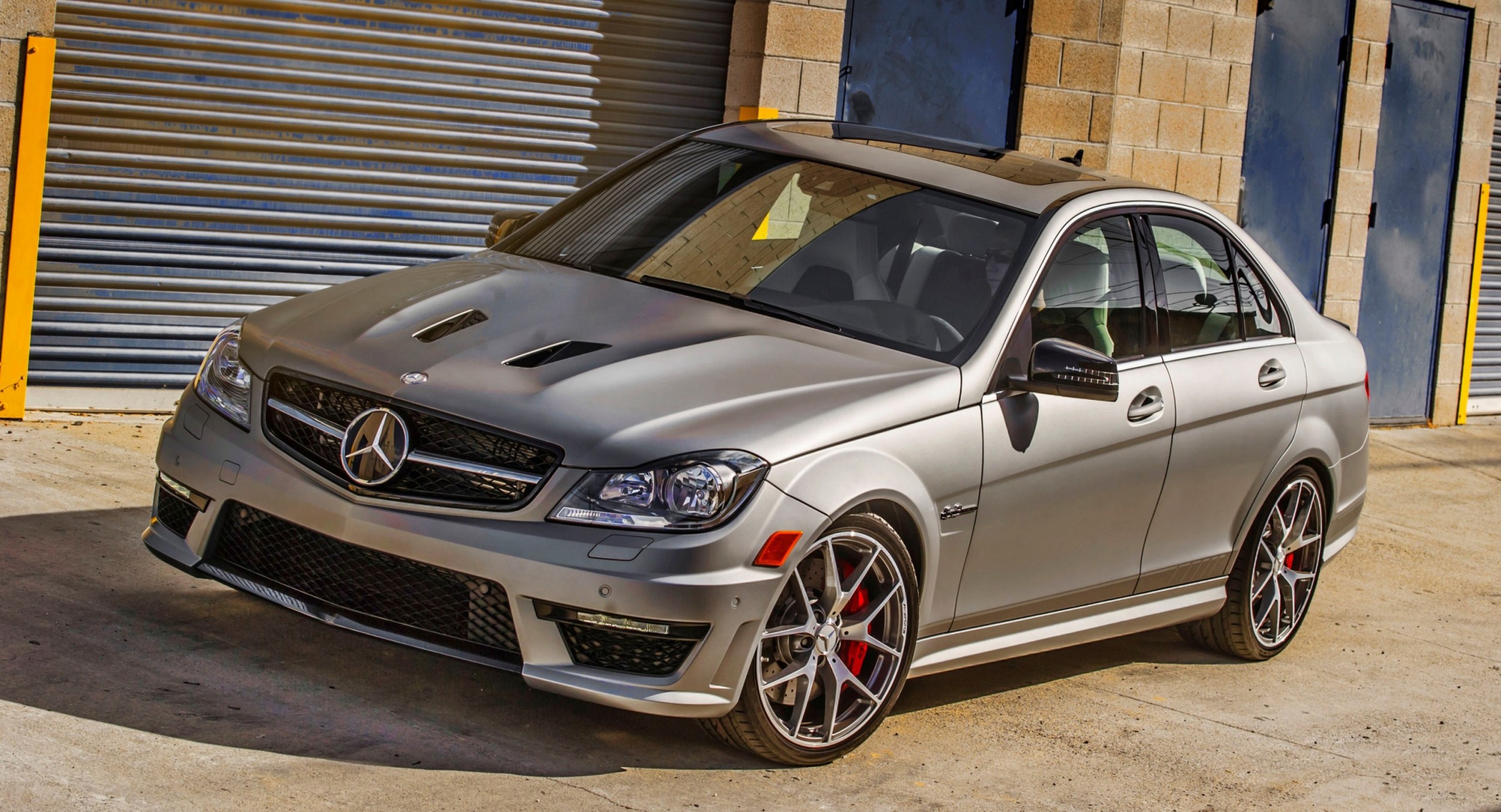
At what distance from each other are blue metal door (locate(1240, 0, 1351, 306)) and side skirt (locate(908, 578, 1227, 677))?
7056mm

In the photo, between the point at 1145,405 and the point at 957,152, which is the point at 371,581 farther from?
the point at 957,152

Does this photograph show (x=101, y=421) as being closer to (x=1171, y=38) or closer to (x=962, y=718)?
(x=962, y=718)

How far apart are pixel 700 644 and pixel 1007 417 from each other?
4.07 feet

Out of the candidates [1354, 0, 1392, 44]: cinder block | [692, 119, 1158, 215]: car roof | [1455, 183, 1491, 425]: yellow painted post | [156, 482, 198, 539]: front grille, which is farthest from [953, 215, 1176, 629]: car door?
[1455, 183, 1491, 425]: yellow painted post

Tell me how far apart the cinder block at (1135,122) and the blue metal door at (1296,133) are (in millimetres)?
865

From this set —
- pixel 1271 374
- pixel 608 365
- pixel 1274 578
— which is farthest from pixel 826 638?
pixel 1274 578

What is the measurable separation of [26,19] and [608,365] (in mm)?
4839

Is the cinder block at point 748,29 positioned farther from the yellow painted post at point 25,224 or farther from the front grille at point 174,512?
the front grille at point 174,512

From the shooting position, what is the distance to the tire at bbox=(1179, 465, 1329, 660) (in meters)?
6.13

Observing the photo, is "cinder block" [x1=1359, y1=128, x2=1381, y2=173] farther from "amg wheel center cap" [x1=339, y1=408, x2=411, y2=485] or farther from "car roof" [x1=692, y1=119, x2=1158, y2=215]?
"amg wheel center cap" [x1=339, y1=408, x2=411, y2=485]

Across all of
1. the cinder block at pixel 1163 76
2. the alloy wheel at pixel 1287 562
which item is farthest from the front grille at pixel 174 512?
the cinder block at pixel 1163 76

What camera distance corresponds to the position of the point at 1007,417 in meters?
4.85

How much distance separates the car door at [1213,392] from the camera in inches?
219

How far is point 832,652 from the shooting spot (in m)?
4.49
